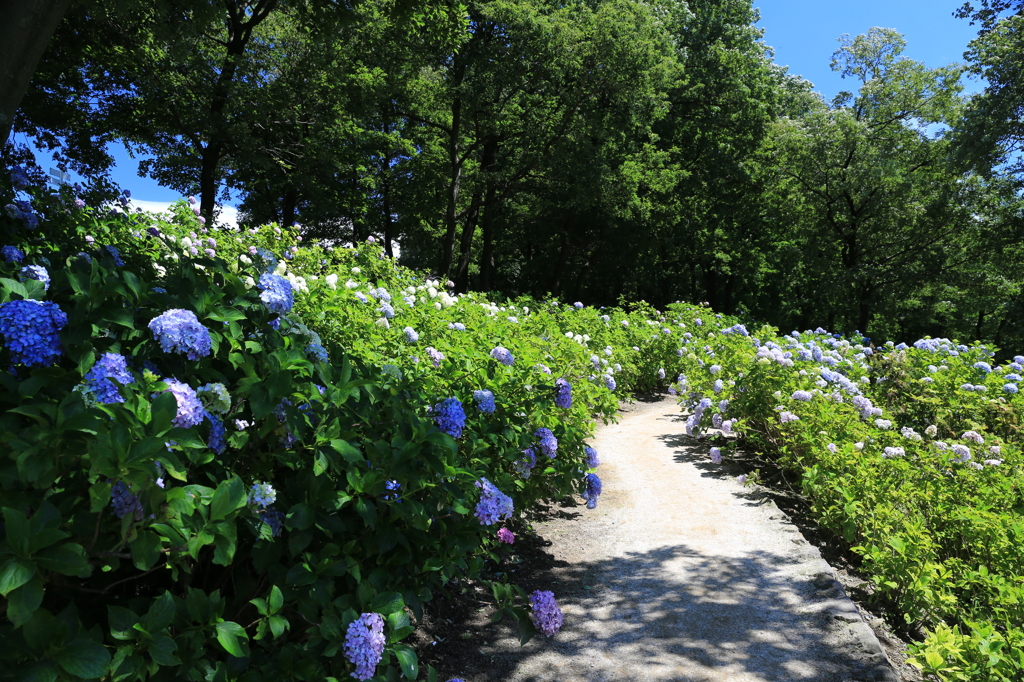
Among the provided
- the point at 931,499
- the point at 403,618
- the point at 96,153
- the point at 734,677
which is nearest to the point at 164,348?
the point at 403,618

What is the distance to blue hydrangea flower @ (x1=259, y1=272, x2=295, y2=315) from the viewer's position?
81.1 inches

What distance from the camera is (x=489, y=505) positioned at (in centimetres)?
243

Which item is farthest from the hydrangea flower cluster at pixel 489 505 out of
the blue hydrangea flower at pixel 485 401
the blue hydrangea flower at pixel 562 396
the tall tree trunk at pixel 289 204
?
the tall tree trunk at pixel 289 204

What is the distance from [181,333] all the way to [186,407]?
10.2 inches

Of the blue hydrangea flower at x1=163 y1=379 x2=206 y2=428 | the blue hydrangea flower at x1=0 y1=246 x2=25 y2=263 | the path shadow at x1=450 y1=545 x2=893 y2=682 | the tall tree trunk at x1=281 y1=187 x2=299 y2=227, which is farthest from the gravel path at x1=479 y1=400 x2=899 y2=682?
the tall tree trunk at x1=281 y1=187 x2=299 y2=227

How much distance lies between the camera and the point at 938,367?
7.64m

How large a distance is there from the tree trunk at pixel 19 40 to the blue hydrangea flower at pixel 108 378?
129 inches

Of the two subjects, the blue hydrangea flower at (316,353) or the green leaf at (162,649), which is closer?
the green leaf at (162,649)

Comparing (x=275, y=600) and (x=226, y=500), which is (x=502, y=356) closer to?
(x=275, y=600)

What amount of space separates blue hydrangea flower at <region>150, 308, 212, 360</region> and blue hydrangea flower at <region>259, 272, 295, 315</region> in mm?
294

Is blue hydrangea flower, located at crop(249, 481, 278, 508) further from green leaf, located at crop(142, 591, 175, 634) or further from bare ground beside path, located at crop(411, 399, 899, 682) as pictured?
bare ground beside path, located at crop(411, 399, 899, 682)

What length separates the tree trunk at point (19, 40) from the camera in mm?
3699

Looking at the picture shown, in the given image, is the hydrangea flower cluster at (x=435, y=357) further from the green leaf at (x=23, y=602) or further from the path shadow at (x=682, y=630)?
the green leaf at (x=23, y=602)

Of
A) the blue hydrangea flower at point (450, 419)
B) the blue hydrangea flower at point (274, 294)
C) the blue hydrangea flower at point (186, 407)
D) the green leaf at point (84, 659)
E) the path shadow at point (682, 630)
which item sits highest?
the blue hydrangea flower at point (274, 294)
